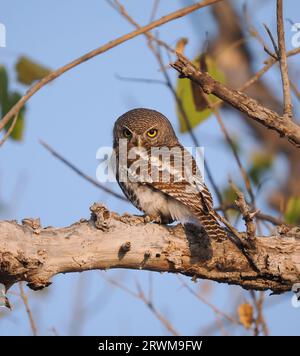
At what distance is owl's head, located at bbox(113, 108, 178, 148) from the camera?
6535mm

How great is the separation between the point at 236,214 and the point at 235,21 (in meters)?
5.77

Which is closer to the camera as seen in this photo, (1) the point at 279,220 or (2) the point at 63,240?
(2) the point at 63,240

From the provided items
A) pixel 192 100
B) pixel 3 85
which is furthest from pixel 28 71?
pixel 192 100

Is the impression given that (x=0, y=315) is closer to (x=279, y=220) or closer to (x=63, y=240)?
(x=63, y=240)

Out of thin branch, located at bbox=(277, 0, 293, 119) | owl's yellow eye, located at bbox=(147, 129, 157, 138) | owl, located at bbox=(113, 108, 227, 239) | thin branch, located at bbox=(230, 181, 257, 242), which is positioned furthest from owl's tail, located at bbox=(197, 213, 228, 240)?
owl's yellow eye, located at bbox=(147, 129, 157, 138)

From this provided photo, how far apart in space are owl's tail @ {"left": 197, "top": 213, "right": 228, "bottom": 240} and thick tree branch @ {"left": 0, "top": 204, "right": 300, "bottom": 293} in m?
0.05

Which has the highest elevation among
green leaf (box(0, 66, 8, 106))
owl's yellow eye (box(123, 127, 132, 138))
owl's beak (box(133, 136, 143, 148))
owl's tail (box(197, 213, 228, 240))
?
owl's yellow eye (box(123, 127, 132, 138))

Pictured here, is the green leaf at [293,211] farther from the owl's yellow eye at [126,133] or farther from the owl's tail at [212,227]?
the owl's yellow eye at [126,133]

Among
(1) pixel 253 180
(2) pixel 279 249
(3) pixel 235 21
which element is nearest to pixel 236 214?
(1) pixel 253 180

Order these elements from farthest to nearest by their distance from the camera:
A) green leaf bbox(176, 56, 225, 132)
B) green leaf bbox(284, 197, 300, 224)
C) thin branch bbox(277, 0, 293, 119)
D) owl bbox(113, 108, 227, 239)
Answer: green leaf bbox(176, 56, 225, 132), green leaf bbox(284, 197, 300, 224), owl bbox(113, 108, 227, 239), thin branch bbox(277, 0, 293, 119)

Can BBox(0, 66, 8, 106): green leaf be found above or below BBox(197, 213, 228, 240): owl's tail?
above

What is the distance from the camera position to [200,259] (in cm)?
484

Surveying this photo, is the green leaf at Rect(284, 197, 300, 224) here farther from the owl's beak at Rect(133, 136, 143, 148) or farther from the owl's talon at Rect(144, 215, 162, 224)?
the owl's beak at Rect(133, 136, 143, 148)
